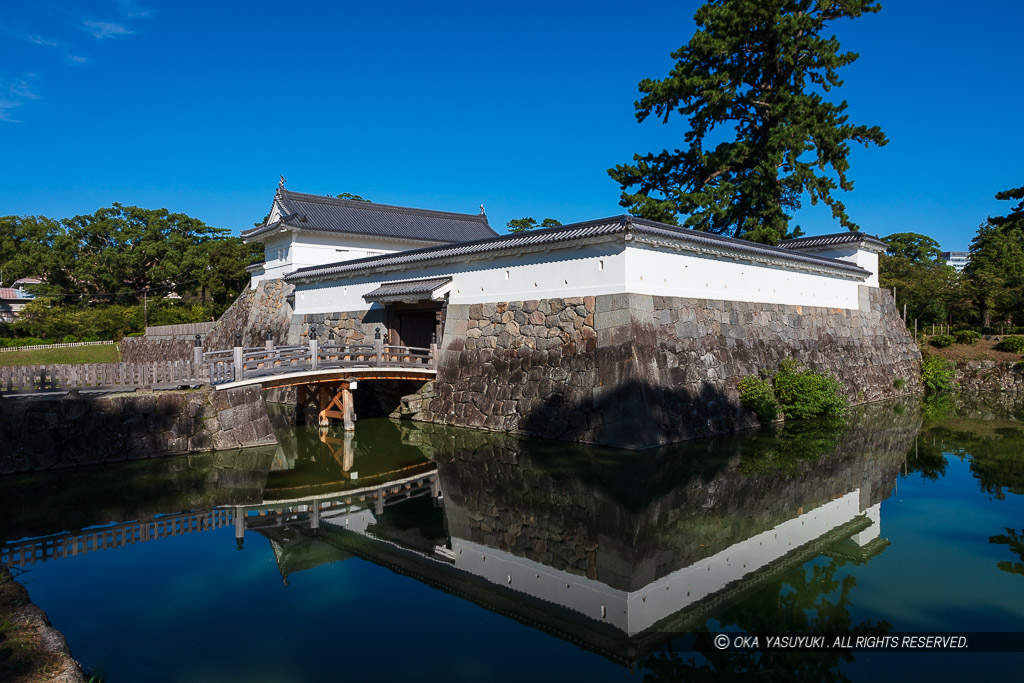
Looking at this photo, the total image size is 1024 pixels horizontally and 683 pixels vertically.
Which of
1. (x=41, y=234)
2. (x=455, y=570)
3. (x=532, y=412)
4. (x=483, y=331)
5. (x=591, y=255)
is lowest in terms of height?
(x=455, y=570)

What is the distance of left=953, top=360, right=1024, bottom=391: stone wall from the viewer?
2188 cm

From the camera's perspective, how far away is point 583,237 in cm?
1325

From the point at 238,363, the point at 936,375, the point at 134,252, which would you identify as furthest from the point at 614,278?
the point at 134,252

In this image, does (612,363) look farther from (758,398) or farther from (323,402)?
(323,402)

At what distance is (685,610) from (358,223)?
21033mm

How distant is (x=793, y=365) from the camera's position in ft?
52.1

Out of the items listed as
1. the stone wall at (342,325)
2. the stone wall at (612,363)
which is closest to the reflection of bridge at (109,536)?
the stone wall at (612,363)

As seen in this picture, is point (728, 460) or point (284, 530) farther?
point (728, 460)

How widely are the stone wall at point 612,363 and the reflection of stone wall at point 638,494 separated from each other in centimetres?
67

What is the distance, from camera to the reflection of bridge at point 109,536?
730 cm

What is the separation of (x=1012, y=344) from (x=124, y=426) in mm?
26412

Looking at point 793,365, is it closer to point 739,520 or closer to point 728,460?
point 728,460

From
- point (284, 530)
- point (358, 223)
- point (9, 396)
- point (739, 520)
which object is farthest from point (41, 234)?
point (739, 520)

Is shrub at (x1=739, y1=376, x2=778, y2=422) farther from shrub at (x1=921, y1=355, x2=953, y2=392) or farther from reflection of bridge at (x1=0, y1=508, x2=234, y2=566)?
shrub at (x1=921, y1=355, x2=953, y2=392)
